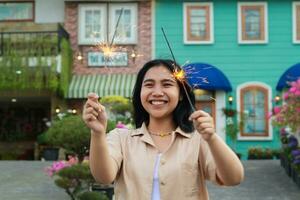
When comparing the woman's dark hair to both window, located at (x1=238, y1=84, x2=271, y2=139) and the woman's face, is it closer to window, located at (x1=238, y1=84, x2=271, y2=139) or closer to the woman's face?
the woman's face

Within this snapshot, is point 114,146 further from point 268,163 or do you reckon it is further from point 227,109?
point 227,109

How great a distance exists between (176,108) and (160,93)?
0.13 metres

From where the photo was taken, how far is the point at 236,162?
2090 mm

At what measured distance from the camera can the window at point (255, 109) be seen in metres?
16.9

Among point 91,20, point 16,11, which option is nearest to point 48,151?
point 91,20

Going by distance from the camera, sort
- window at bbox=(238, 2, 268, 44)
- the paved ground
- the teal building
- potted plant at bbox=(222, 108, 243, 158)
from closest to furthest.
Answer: the paved ground < potted plant at bbox=(222, 108, 243, 158) < the teal building < window at bbox=(238, 2, 268, 44)

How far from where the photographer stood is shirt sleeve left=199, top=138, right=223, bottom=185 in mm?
2162

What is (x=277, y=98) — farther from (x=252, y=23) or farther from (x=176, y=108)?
(x=176, y=108)

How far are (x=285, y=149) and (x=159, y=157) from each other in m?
9.40

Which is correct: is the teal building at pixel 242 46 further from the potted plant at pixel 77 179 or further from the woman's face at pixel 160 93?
the woman's face at pixel 160 93

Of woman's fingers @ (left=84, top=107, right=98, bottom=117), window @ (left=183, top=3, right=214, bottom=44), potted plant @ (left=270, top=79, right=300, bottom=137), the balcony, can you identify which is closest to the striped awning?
the balcony

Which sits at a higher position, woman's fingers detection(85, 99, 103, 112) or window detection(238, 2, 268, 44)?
window detection(238, 2, 268, 44)

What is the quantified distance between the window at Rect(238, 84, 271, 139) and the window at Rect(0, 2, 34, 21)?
281 inches

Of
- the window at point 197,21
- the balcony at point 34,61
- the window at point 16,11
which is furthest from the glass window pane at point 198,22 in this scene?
the window at point 16,11
